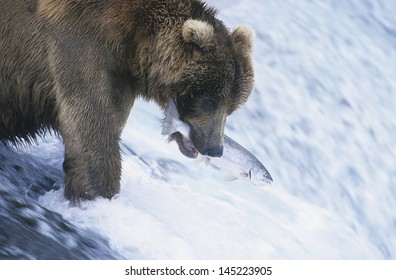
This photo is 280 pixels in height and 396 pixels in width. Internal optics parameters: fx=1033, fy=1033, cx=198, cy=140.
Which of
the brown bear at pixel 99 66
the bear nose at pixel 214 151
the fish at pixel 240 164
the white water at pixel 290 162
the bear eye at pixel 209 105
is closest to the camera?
the brown bear at pixel 99 66

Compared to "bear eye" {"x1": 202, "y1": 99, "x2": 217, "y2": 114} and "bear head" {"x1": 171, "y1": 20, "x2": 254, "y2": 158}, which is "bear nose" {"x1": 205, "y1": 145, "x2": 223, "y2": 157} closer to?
"bear head" {"x1": 171, "y1": 20, "x2": 254, "y2": 158}

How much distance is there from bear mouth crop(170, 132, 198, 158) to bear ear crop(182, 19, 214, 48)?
1.84 ft

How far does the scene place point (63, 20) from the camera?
5.13 metres

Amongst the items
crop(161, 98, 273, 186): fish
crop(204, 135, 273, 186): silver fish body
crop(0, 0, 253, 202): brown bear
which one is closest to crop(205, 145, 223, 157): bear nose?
crop(0, 0, 253, 202): brown bear

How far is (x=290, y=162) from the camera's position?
785 centimetres

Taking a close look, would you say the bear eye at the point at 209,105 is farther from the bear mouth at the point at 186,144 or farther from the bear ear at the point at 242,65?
the bear mouth at the point at 186,144

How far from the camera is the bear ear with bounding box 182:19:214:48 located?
500cm

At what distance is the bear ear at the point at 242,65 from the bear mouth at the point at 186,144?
28cm

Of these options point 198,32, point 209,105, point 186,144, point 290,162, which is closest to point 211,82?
point 209,105

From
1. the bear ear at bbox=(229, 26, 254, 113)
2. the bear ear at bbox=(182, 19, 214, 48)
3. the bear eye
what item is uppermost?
the bear ear at bbox=(182, 19, 214, 48)

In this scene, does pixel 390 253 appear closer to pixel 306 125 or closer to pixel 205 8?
pixel 306 125

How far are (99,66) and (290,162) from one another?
9.96 ft

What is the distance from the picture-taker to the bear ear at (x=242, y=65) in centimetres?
527

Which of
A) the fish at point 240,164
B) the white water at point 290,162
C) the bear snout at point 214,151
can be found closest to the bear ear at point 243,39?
the bear snout at point 214,151
